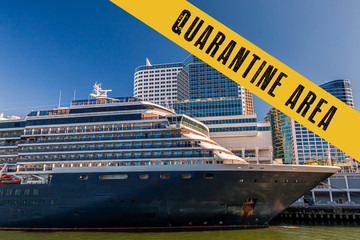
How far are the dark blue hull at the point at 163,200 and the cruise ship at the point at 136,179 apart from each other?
0.25 ft

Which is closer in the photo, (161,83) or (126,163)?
(126,163)

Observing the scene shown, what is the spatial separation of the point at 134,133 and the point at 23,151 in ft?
37.9

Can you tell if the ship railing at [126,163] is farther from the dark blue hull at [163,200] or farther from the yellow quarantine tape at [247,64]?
the yellow quarantine tape at [247,64]

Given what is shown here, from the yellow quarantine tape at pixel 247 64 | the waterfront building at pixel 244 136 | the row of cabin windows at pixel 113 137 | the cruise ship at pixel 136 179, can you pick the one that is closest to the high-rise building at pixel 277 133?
the waterfront building at pixel 244 136

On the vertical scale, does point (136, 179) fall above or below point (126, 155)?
below

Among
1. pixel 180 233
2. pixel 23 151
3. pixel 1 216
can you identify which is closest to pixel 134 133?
pixel 180 233

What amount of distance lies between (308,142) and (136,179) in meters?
101

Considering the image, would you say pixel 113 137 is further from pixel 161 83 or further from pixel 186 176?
pixel 161 83

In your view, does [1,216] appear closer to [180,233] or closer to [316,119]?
[180,233]

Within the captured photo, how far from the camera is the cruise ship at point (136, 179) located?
19.5 m

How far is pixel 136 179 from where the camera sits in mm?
20172

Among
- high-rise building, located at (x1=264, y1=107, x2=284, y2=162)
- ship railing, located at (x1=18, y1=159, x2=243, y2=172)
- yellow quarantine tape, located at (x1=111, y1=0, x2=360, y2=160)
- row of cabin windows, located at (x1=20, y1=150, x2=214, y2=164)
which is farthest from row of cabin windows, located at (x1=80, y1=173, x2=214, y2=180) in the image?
high-rise building, located at (x1=264, y1=107, x2=284, y2=162)

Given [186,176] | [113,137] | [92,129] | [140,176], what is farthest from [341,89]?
[140,176]

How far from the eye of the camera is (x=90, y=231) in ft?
67.2
